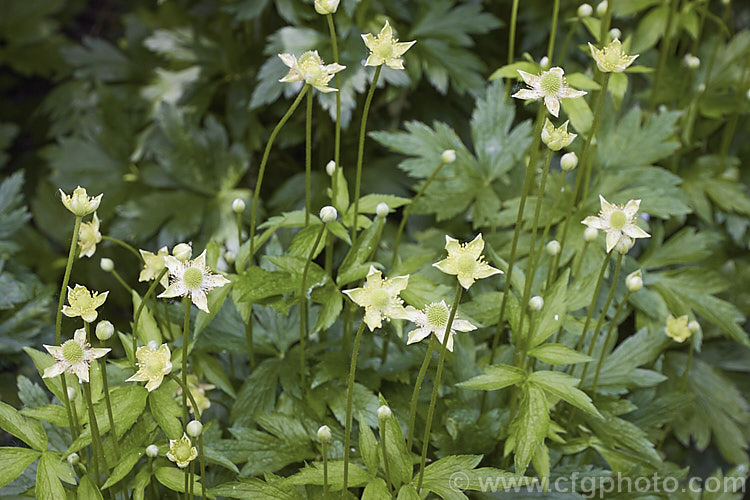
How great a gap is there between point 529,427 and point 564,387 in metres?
0.07

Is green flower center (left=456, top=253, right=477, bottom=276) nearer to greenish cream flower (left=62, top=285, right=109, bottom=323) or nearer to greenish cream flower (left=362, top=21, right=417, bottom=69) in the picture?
greenish cream flower (left=362, top=21, right=417, bottom=69)

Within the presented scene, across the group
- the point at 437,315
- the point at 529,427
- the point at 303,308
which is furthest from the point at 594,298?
the point at 303,308

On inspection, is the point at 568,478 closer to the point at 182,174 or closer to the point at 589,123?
the point at 589,123

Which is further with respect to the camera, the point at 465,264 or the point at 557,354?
the point at 557,354

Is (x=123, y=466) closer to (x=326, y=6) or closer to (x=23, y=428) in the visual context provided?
(x=23, y=428)

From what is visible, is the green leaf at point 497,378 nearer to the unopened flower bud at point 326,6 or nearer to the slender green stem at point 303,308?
the slender green stem at point 303,308

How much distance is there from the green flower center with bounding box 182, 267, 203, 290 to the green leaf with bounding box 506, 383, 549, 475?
1.49ft

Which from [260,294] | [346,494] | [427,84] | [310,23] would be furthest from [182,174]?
[346,494]

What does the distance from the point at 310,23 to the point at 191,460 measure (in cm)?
118

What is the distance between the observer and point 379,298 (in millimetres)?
754

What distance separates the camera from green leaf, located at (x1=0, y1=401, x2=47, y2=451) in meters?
0.84

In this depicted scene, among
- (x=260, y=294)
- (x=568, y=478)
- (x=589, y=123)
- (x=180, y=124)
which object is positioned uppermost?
(x=589, y=123)

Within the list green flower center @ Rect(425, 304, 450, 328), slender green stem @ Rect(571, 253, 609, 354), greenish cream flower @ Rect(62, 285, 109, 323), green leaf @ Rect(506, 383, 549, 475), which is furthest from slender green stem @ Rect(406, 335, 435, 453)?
greenish cream flower @ Rect(62, 285, 109, 323)

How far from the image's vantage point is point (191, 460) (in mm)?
804
